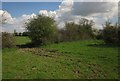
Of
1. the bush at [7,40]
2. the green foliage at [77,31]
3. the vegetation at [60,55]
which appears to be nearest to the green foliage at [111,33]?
the vegetation at [60,55]

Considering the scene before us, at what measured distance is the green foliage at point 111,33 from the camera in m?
39.2

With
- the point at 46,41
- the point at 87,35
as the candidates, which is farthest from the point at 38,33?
the point at 87,35

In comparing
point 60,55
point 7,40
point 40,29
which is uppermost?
point 40,29

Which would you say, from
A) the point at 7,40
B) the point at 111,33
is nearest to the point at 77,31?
the point at 111,33

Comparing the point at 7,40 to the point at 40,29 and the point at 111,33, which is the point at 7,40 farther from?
the point at 111,33

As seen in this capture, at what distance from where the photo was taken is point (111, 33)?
1619 inches

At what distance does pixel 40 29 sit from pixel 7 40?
12949 mm

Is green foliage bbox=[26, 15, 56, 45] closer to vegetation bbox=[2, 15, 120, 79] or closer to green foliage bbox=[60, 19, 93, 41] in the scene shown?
vegetation bbox=[2, 15, 120, 79]

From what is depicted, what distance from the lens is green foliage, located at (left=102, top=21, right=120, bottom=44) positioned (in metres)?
39.2

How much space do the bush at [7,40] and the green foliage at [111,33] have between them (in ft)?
62.4

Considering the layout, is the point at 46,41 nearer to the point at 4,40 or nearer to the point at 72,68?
the point at 4,40

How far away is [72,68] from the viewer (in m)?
13.6

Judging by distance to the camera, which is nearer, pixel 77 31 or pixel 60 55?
pixel 60 55

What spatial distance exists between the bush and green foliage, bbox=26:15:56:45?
11.7m
